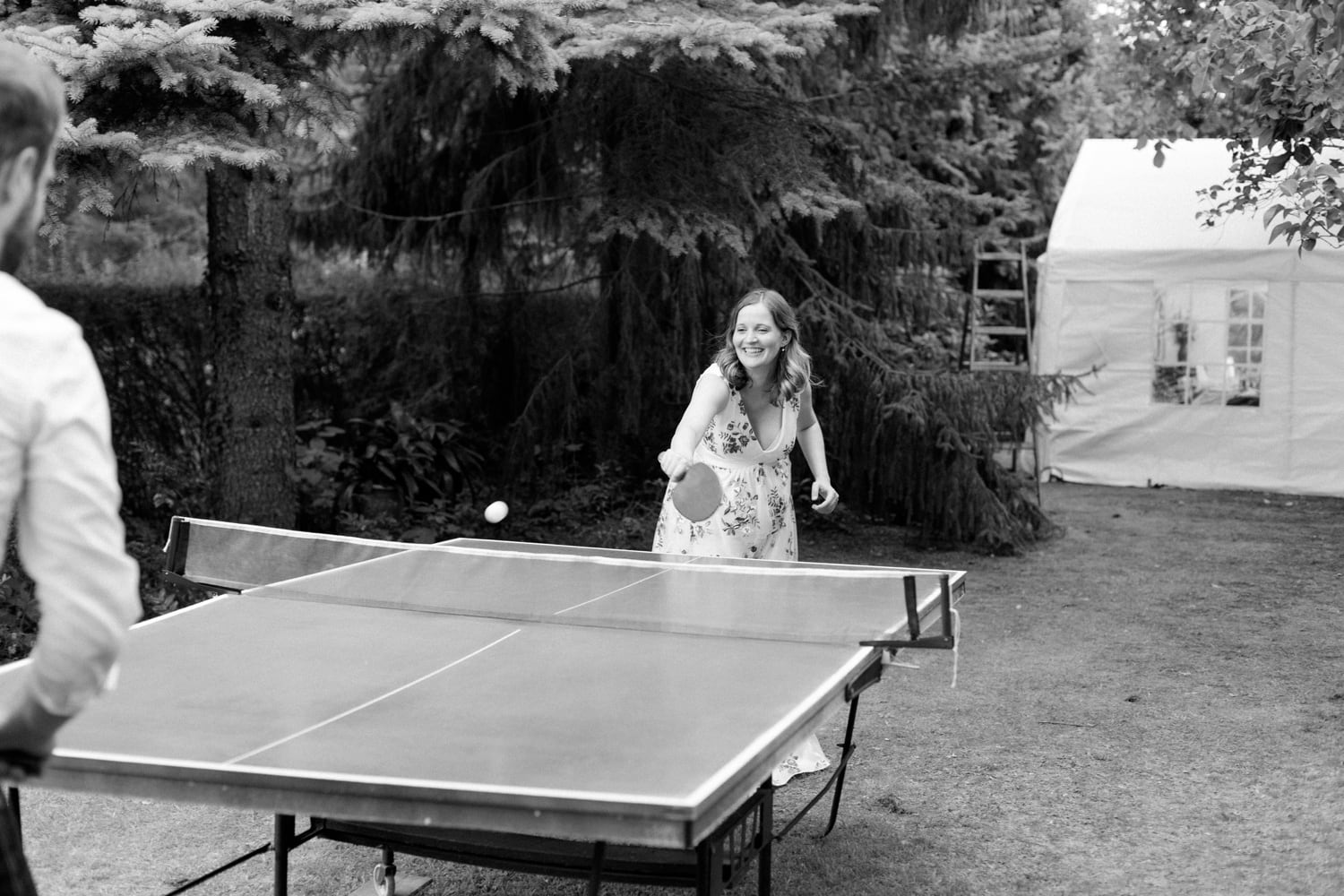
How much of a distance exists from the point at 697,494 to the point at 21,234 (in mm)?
3426

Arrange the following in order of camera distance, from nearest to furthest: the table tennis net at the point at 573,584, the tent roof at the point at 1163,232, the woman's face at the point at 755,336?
1. the table tennis net at the point at 573,584
2. the woman's face at the point at 755,336
3. the tent roof at the point at 1163,232

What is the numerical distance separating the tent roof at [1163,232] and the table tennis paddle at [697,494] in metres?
10.4

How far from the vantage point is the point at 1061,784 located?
17.5 ft

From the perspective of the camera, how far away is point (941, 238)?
36.1ft

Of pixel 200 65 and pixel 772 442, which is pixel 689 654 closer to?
pixel 772 442

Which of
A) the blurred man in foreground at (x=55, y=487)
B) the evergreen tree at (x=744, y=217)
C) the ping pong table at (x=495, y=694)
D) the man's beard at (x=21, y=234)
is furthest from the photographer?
the evergreen tree at (x=744, y=217)

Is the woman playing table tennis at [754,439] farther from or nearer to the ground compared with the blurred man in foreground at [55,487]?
nearer to the ground

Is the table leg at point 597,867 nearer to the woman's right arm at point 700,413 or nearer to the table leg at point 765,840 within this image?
the table leg at point 765,840

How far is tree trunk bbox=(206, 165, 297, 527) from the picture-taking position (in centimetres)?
783

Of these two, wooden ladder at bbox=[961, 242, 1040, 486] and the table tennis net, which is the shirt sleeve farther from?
wooden ladder at bbox=[961, 242, 1040, 486]

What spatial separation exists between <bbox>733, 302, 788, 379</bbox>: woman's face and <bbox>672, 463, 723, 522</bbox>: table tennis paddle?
623 millimetres

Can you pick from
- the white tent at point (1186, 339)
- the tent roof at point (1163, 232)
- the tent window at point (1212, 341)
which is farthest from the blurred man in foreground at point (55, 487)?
the tent window at point (1212, 341)

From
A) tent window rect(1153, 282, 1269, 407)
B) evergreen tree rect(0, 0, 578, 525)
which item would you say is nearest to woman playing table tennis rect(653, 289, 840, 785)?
evergreen tree rect(0, 0, 578, 525)

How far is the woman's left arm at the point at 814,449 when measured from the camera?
543cm
